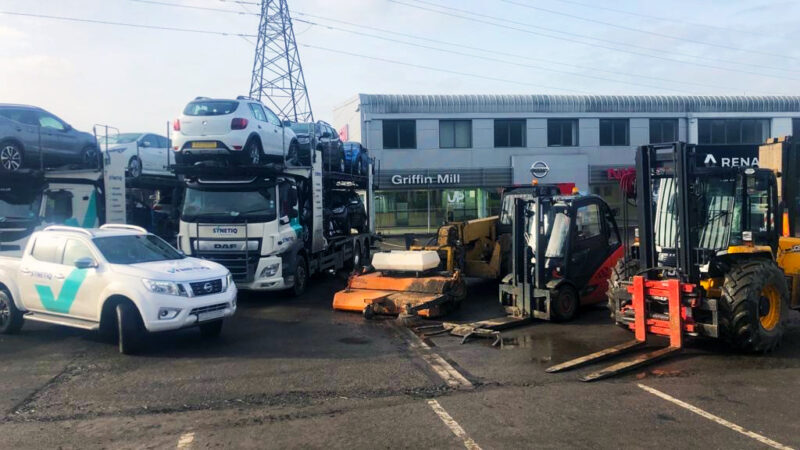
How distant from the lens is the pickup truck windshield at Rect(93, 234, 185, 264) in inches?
368

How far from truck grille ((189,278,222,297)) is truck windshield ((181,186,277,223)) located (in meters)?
3.88

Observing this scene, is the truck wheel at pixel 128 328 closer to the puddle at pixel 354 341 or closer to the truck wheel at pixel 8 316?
the truck wheel at pixel 8 316

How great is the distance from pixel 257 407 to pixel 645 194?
5.82 metres

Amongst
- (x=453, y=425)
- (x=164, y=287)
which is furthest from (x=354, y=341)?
(x=453, y=425)

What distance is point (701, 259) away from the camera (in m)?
8.30

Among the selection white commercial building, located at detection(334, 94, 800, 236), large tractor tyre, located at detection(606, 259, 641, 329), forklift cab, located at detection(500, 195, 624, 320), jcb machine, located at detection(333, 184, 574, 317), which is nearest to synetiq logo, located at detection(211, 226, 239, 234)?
jcb machine, located at detection(333, 184, 574, 317)

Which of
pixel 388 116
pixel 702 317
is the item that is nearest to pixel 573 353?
pixel 702 317

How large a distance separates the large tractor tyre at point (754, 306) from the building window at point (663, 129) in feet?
123

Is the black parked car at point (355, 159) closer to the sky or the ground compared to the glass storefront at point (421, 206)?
closer to the sky

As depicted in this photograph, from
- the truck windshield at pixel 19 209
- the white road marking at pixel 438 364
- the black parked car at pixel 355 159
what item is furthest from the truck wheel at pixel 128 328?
the black parked car at pixel 355 159

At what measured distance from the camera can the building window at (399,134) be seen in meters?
40.3

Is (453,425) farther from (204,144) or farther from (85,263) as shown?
(204,144)

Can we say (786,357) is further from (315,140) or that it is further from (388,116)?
(388,116)

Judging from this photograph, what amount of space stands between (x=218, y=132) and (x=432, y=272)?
17.8 ft
